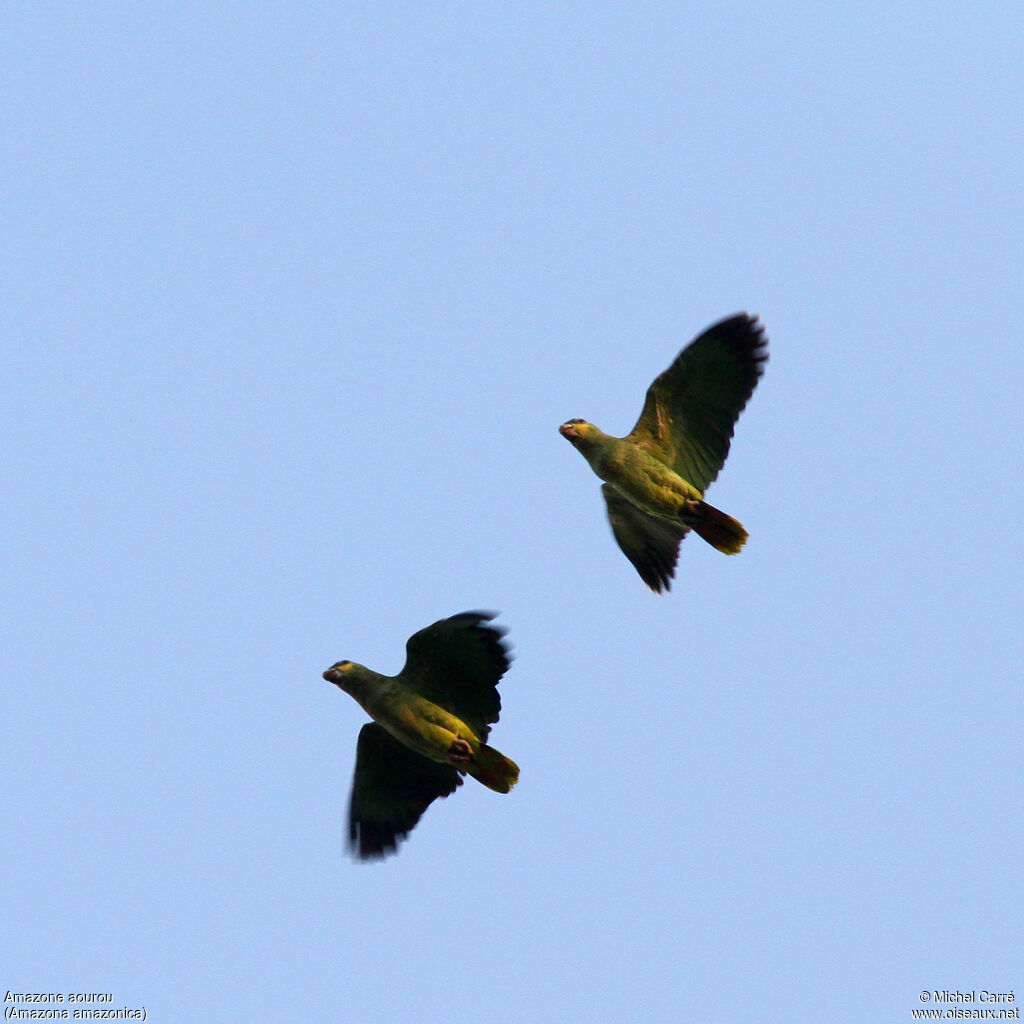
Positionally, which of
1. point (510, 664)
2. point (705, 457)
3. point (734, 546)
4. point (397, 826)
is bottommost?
point (397, 826)

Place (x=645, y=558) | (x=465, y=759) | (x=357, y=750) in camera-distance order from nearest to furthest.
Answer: (x=465, y=759) < (x=357, y=750) < (x=645, y=558)

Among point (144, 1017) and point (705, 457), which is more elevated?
point (705, 457)

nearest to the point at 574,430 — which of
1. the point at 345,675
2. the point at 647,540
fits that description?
the point at 647,540

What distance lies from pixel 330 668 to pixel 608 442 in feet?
11.9

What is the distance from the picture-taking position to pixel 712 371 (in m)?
12.7

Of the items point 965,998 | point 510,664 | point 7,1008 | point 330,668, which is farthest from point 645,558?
point 7,1008

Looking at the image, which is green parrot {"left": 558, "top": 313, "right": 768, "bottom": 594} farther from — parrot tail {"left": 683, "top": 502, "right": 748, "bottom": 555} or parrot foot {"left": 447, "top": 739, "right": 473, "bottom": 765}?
parrot foot {"left": 447, "top": 739, "right": 473, "bottom": 765}

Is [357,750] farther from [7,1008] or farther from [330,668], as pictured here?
[7,1008]

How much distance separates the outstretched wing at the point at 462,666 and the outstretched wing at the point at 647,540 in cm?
250

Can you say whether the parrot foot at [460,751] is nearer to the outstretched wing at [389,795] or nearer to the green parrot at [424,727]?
the green parrot at [424,727]

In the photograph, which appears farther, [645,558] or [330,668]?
[645,558]

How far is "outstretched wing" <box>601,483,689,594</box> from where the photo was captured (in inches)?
537

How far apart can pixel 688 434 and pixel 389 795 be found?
4.79 metres

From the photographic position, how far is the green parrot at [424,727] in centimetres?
1177
